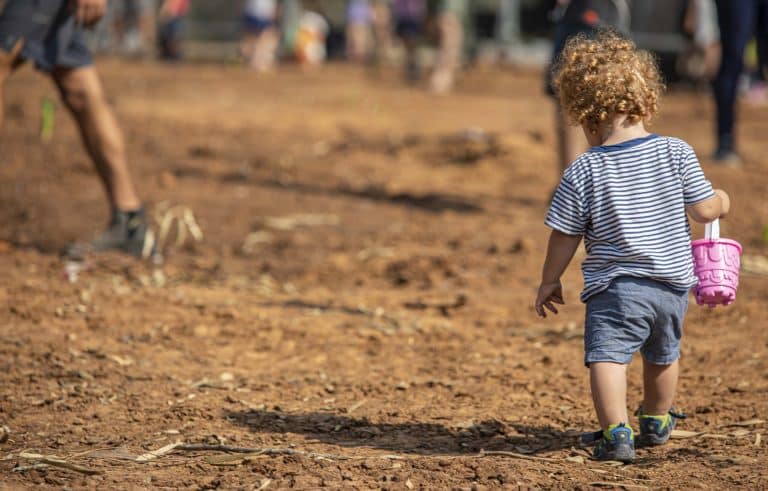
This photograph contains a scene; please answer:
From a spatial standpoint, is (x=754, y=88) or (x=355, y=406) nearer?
(x=355, y=406)

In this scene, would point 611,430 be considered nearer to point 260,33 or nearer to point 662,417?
point 662,417

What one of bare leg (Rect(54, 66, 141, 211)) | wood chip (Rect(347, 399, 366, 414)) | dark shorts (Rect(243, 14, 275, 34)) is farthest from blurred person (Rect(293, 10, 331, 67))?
wood chip (Rect(347, 399, 366, 414))

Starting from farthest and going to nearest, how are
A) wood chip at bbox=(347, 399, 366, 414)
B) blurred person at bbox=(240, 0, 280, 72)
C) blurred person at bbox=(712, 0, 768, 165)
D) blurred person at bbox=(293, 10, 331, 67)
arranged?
blurred person at bbox=(293, 10, 331, 67) < blurred person at bbox=(240, 0, 280, 72) < blurred person at bbox=(712, 0, 768, 165) < wood chip at bbox=(347, 399, 366, 414)

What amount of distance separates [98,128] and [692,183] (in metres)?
3.19

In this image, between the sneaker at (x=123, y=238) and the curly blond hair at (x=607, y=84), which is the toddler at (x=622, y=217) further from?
the sneaker at (x=123, y=238)

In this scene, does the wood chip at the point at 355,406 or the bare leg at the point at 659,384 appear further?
the wood chip at the point at 355,406

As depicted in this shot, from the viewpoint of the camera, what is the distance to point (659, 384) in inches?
118

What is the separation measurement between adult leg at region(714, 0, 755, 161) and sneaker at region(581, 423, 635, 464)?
494 centimetres

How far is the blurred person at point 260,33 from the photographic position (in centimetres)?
1611

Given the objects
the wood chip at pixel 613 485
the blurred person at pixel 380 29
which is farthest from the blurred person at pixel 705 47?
the wood chip at pixel 613 485

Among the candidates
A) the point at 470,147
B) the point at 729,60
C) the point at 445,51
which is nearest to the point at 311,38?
the point at 445,51

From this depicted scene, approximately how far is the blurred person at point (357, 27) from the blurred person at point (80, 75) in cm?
1345

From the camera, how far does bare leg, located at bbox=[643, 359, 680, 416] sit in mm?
2990

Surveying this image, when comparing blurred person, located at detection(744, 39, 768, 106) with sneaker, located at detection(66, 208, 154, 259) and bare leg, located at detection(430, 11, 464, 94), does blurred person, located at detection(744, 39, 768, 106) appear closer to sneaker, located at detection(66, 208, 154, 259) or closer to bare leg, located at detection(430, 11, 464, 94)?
bare leg, located at detection(430, 11, 464, 94)
